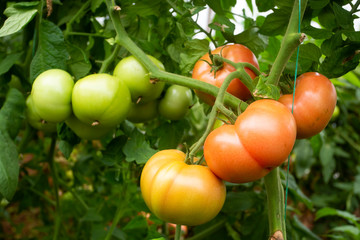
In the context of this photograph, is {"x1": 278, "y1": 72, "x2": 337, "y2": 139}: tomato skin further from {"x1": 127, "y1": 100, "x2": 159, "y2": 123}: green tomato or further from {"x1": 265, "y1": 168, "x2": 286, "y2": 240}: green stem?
{"x1": 127, "y1": 100, "x2": 159, "y2": 123}: green tomato

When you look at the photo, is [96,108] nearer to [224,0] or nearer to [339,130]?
[224,0]

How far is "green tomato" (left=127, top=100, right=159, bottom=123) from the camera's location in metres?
0.76

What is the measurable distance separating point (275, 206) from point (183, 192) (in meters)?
0.17

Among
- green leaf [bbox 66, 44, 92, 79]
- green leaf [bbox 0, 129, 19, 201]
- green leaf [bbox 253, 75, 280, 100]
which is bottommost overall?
green leaf [bbox 0, 129, 19, 201]

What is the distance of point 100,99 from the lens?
596mm

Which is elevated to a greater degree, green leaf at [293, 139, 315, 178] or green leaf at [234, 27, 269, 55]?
green leaf at [234, 27, 269, 55]

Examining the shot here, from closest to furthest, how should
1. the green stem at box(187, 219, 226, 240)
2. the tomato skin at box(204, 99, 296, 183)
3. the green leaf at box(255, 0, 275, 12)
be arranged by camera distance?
the tomato skin at box(204, 99, 296, 183)
the green leaf at box(255, 0, 275, 12)
the green stem at box(187, 219, 226, 240)

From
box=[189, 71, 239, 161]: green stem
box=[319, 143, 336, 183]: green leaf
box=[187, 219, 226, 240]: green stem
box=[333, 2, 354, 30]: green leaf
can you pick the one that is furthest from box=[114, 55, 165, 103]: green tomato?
box=[319, 143, 336, 183]: green leaf

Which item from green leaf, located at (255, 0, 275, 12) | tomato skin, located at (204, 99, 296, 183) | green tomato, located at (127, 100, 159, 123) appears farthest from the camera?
green tomato, located at (127, 100, 159, 123)

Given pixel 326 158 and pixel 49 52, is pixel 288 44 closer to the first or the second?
pixel 49 52

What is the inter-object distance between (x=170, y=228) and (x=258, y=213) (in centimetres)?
41

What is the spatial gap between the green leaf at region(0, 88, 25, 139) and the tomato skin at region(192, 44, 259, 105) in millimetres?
382

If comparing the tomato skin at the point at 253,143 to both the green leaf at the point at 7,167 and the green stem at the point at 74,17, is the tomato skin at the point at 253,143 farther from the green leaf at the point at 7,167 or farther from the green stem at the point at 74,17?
the green stem at the point at 74,17

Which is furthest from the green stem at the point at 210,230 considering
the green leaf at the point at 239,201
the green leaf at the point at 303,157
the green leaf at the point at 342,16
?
the green leaf at the point at 303,157
